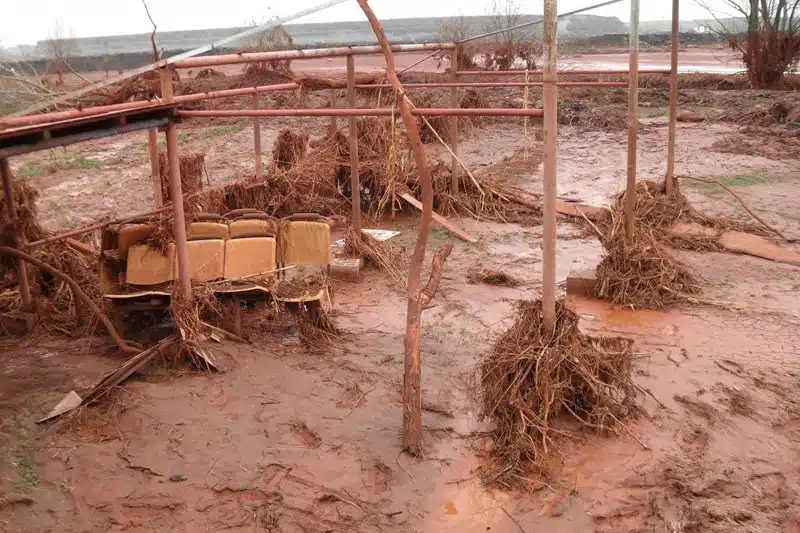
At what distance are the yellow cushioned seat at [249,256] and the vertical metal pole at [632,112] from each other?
3189mm

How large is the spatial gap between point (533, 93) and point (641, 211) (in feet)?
45.8

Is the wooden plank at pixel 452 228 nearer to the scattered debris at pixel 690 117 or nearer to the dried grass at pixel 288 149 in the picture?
the dried grass at pixel 288 149

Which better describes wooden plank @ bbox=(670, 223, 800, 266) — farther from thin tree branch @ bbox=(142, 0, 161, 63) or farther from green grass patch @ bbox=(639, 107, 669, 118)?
green grass patch @ bbox=(639, 107, 669, 118)

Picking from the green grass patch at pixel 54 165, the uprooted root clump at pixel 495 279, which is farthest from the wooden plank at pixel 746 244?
the green grass patch at pixel 54 165

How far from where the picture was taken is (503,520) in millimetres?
4031

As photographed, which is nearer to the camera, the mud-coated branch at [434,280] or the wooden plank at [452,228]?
the mud-coated branch at [434,280]

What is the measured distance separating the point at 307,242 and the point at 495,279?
2133 millimetres

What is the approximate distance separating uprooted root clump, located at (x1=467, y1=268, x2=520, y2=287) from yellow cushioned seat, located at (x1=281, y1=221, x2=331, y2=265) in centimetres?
188

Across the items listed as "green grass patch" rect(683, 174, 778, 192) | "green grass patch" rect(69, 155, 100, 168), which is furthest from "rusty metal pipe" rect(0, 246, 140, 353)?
"green grass patch" rect(69, 155, 100, 168)

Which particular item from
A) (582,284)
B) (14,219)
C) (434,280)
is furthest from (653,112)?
(14,219)

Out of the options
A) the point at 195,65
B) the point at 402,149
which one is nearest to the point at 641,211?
the point at 402,149

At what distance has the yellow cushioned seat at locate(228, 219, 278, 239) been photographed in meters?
6.26

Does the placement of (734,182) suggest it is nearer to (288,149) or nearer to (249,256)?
(288,149)

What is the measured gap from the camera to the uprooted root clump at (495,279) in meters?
7.55
